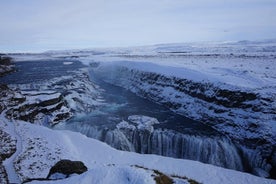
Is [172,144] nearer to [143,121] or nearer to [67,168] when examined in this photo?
[143,121]

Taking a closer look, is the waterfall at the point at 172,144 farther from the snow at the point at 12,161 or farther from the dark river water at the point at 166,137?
the snow at the point at 12,161

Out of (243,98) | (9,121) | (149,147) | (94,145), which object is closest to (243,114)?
(243,98)

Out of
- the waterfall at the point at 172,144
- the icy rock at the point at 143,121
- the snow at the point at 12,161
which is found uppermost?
the snow at the point at 12,161

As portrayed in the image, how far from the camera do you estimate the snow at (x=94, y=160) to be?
55.4 ft

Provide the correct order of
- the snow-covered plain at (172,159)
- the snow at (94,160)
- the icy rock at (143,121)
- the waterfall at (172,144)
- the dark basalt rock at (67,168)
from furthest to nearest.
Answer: the icy rock at (143,121) → the waterfall at (172,144) → the snow at (94,160) → the snow-covered plain at (172,159) → the dark basalt rock at (67,168)

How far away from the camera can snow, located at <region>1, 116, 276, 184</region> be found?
16875 millimetres

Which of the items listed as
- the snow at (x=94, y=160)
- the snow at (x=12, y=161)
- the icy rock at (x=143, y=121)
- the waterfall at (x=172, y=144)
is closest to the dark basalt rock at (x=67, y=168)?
the snow at (x=94, y=160)

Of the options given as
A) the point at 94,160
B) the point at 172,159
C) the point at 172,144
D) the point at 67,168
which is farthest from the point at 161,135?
the point at 67,168

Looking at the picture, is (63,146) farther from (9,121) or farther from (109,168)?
(109,168)

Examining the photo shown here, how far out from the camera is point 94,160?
19344mm

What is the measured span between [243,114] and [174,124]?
22.6ft

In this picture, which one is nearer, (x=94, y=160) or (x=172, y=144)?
(x=94, y=160)

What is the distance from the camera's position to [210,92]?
34.3 meters

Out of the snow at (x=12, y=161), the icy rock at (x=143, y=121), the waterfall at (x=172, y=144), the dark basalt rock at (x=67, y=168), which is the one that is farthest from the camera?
the icy rock at (x=143, y=121)
